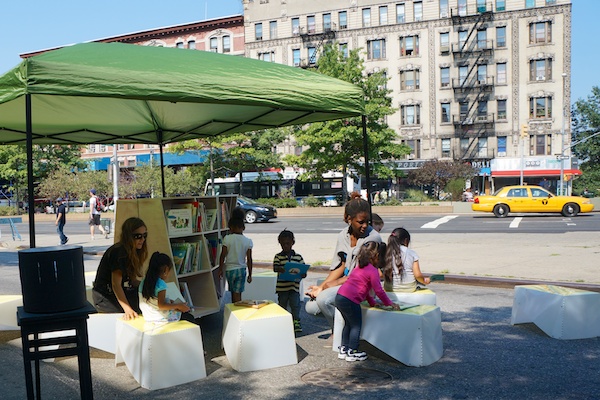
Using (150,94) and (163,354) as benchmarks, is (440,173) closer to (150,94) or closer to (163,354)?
(150,94)

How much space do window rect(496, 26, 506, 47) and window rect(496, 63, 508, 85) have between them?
1.97 m

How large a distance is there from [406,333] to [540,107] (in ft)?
190

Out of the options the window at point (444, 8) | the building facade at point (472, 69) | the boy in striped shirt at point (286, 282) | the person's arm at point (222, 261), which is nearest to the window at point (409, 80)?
the building facade at point (472, 69)

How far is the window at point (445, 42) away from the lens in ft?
201

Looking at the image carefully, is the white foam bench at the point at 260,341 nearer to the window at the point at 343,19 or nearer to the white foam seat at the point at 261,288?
the white foam seat at the point at 261,288

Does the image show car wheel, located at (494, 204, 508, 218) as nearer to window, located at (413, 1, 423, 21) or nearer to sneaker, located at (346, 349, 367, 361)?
sneaker, located at (346, 349, 367, 361)

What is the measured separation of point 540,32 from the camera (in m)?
58.2

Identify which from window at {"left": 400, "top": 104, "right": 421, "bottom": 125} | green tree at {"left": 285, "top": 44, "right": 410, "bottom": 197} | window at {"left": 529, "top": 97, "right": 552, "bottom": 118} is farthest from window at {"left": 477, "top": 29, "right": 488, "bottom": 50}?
green tree at {"left": 285, "top": 44, "right": 410, "bottom": 197}

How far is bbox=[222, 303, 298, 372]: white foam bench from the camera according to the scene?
6199 mm

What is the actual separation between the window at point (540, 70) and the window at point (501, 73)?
2.38 m

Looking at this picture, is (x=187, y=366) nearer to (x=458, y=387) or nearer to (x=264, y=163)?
(x=458, y=387)

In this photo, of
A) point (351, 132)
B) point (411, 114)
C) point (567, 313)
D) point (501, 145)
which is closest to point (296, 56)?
point (411, 114)

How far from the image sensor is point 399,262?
7.42 metres

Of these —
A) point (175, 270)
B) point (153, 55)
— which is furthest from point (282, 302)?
point (153, 55)
